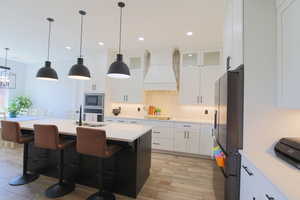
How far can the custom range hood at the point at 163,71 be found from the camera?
407 centimetres

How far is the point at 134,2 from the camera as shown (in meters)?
2.19

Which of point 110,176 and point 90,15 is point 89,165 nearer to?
point 110,176

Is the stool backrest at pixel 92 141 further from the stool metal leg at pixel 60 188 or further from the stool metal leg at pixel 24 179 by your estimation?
the stool metal leg at pixel 24 179

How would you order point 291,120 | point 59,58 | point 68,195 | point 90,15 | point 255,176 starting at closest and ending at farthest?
point 255,176 < point 291,120 < point 68,195 < point 90,15 < point 59,58

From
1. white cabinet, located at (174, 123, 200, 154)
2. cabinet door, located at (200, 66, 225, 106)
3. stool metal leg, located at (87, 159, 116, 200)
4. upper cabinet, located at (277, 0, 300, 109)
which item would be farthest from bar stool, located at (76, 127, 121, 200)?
cabinet door, located at (200, 66, 225, 106)

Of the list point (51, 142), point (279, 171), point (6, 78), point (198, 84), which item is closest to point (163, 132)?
point (198, 84)

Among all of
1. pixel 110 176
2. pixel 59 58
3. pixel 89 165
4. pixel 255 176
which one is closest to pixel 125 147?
pixel 110 176

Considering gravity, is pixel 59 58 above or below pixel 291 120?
above

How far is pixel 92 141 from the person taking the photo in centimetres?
179

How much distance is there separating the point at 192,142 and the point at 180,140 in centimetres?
31

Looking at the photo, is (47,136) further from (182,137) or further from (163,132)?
(182,137)

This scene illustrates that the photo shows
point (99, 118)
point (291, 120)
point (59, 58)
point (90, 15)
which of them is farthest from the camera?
point (59, 58)

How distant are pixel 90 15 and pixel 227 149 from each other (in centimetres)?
294

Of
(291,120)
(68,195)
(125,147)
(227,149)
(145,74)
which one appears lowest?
(68,195)
